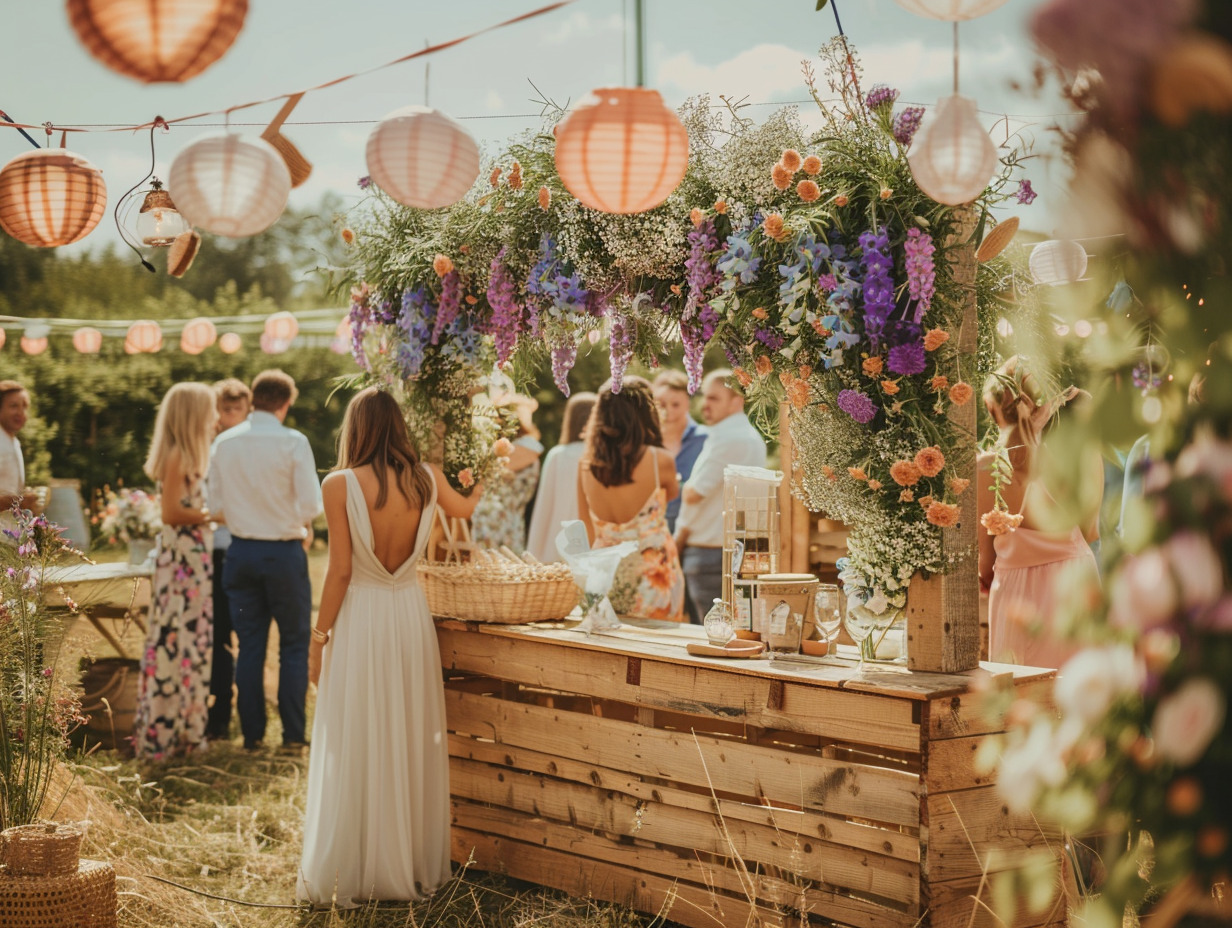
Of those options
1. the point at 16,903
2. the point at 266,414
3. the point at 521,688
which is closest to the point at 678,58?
the point at 266,414

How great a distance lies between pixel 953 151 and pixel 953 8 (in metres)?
0.35

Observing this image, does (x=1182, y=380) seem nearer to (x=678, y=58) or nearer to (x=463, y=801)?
(x=463, y=801)

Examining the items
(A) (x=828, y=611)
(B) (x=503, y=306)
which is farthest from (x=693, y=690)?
(B) (x=503, y=306)

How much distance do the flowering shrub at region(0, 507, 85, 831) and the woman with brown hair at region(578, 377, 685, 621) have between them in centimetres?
225

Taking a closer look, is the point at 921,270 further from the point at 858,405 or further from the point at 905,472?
the point at 905,472

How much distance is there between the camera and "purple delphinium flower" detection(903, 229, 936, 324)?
116 inches

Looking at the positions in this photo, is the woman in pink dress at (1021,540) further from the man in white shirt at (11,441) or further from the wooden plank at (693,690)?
the man in white shirt at (11,441)

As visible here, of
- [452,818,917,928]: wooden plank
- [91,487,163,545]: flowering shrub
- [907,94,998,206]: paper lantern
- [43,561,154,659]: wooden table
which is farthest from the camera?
[91,487,163,545]: flowering shrub

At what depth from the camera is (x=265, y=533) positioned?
552cm

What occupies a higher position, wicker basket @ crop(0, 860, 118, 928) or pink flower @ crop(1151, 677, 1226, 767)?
pink flower @ crop(1151, 677, 1226, 767)

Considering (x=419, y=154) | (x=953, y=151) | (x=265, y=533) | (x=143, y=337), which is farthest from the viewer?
(x=143, y=337)

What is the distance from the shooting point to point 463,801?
4254mm

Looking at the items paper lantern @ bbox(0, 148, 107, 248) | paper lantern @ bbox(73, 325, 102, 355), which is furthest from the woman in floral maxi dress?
paper lantern @ bbox(73, 325, 102, 355)

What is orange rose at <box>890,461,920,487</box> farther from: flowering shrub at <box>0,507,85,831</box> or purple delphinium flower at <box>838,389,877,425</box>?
Result: flowering shrub at <box>0,507,85,831</box>
